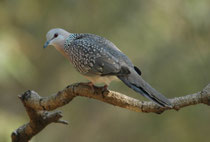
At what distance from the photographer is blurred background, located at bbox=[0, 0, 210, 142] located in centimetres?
619

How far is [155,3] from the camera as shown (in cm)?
770

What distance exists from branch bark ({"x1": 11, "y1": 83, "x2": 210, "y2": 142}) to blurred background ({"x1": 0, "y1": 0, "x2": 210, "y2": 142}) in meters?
1.20

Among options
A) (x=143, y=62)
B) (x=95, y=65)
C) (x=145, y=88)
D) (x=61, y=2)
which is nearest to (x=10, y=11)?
(x=61, y=2)

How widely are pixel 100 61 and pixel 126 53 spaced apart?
4.10m

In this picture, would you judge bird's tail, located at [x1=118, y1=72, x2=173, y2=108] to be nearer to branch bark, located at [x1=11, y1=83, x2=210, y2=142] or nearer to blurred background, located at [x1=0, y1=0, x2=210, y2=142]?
branch bark, located at [x1=11, y1=83, x2=210, y2=142]

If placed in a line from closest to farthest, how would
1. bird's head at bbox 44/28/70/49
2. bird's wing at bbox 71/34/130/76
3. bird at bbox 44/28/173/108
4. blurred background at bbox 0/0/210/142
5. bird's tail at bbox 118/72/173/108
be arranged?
bird's tail at bbox 118/72/173/108
bird at bbox 44/28/173/108
bird's wing at bbox 71/34/130/76
bird's head at bbox 44/28/70/49
blurred background at bbox 0/0/210/142

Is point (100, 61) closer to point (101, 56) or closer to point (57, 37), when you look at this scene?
point (101, 56)

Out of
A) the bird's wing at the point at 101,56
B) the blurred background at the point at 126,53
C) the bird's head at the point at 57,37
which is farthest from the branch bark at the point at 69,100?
the blurred background at the point at 126,53

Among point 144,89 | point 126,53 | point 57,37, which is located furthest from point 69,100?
point 126,53

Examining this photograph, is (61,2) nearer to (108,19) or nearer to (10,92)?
(108,19)

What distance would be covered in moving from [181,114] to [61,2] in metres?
2.71

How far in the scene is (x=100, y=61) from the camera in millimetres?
3680

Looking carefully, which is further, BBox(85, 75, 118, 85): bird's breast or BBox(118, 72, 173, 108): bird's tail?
BBox(85, 75, 118, 85): bird's breast

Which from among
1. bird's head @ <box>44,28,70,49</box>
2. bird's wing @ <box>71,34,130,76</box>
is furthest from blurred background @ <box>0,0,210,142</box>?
bird's wing @ <box>71,34,130,76</box>
